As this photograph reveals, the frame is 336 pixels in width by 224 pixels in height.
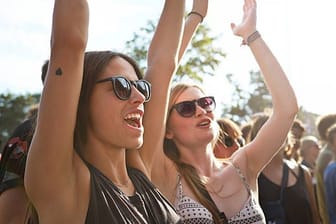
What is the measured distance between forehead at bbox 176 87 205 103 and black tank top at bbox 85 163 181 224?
114cm

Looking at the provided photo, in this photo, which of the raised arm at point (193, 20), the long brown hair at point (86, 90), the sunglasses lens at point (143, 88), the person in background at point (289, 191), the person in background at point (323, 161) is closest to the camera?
the long brown hair at point (86, 90)

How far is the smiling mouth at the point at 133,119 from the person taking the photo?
6.27 ft

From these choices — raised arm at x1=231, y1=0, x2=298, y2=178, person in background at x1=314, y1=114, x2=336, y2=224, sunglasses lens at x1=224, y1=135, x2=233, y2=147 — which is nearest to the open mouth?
raised arm at x1=231, y1=0, x2=298, y2=178

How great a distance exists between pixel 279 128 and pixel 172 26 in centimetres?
100

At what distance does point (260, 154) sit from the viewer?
3.04 meters

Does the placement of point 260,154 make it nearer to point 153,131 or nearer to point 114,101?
point 153,131

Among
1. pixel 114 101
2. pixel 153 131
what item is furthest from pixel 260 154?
pixel 114 101

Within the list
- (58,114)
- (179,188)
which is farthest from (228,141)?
(58,114)

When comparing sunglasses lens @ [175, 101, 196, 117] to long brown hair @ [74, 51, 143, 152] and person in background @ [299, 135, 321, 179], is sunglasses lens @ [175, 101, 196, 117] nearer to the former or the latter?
long brown hair @ [74, 51, 143, 152]

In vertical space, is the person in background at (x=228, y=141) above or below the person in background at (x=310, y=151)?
above

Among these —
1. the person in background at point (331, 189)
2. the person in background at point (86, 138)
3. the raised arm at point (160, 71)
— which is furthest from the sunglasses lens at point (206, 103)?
the person in background at point (331, 189)

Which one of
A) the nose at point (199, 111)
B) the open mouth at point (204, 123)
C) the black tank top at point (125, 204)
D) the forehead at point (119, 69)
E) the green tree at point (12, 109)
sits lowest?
the green tree at point (12, 109)

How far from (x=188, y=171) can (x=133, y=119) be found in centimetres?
107

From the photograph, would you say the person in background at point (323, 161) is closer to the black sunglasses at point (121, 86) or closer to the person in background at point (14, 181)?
the person in background at point (14, 181)
